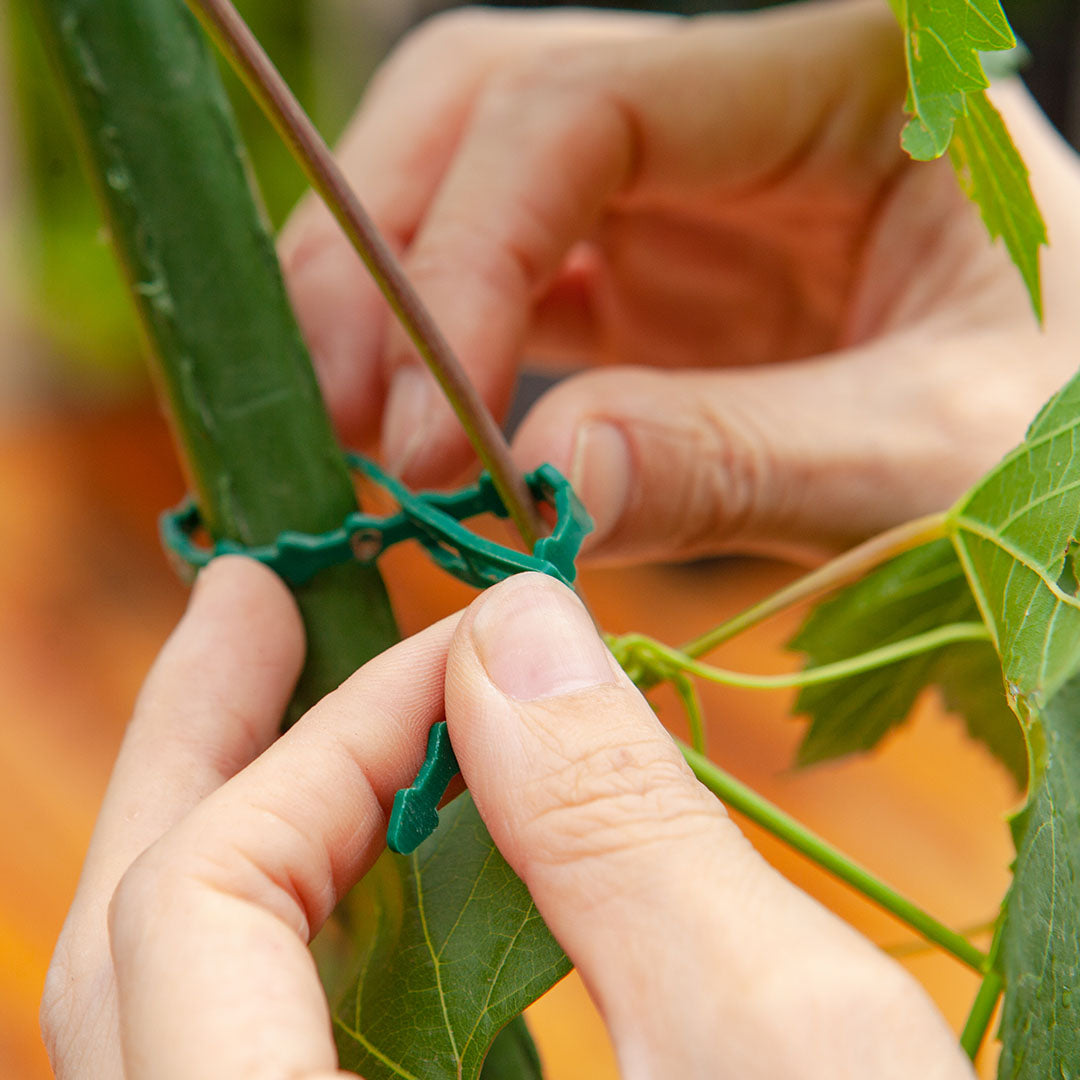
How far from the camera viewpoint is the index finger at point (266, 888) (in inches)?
6.0

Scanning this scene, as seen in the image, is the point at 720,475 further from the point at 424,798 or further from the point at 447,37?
the point at 447,37

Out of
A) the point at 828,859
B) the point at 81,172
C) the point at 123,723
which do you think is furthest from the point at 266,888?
the point at 81,172

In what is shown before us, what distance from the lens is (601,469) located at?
1.11ft

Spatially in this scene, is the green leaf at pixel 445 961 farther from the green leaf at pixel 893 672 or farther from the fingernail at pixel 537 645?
the green leaf at pixel 893 672

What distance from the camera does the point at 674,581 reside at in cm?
107

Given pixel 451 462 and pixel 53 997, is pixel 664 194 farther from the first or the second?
pixel 53 997

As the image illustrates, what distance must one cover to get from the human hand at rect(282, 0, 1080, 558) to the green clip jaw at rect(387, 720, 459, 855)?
15 cm

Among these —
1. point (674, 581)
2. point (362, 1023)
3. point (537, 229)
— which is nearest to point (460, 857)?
point (362, 1023)

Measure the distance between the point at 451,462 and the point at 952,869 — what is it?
1.73 ft

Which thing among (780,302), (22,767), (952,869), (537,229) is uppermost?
(537,229)

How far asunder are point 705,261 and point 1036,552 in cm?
43

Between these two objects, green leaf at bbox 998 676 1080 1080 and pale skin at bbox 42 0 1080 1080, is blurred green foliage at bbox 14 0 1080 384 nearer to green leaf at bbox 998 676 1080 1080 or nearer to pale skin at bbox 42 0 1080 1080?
pale skin at bbox 42 0 1080 1080

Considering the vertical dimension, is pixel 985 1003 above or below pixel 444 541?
below

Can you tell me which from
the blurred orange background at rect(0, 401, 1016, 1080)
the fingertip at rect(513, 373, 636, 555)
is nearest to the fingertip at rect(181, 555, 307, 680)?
the fingertip at rect(513, 373, 636, 555)
